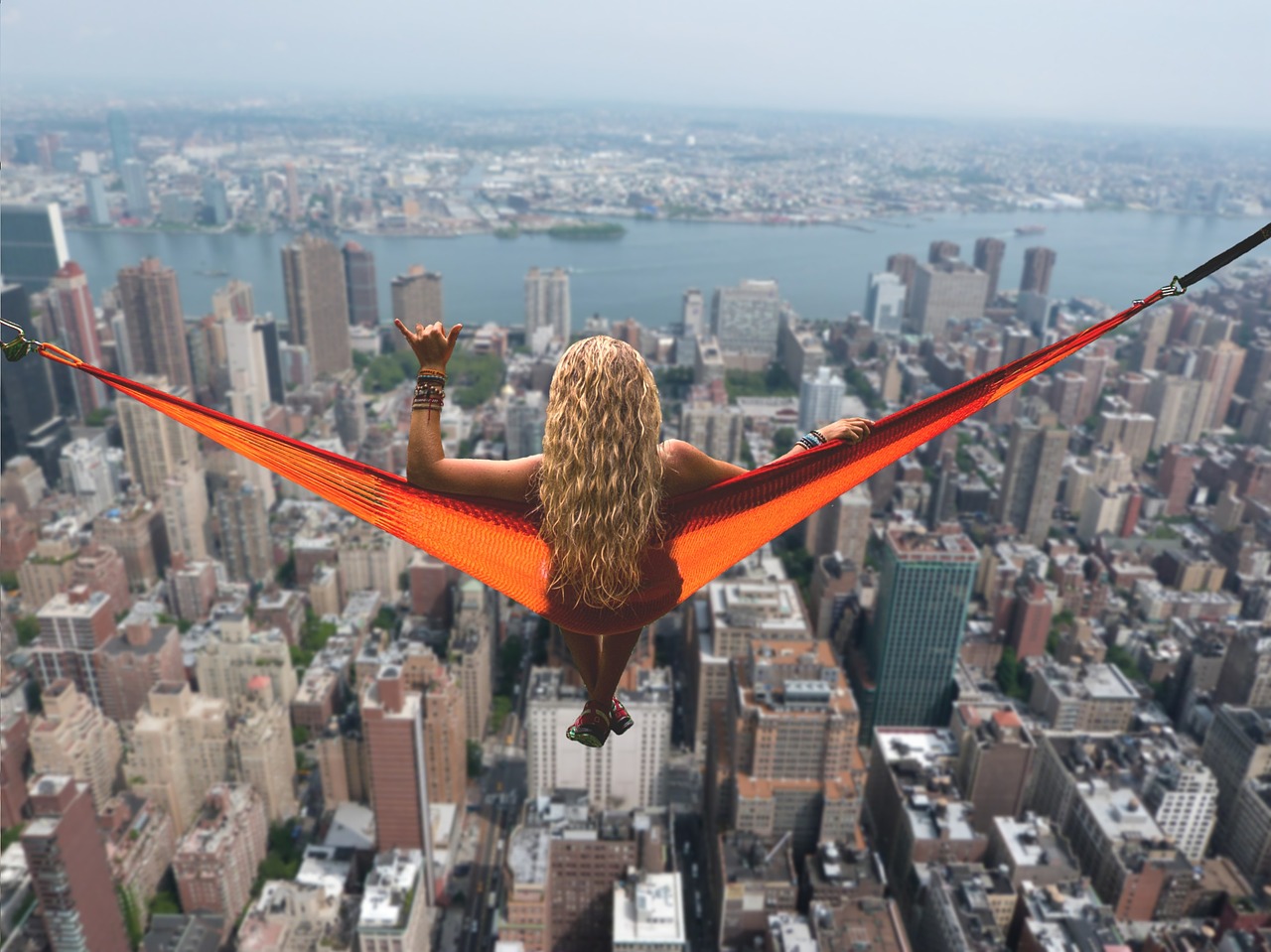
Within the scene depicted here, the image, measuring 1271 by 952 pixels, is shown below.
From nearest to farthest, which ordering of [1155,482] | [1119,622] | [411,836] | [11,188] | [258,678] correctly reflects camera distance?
[411,836] < [258,678] < [1119,622] < [1155,482] < [11,188]

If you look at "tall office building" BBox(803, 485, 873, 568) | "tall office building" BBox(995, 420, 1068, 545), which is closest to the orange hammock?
"tall office building" BBox(803, 485, 873, 568)

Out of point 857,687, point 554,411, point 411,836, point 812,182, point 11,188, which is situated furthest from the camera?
point 812,182

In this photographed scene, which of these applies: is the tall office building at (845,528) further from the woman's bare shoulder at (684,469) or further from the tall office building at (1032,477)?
the woman's bare shoulder at (684,469)

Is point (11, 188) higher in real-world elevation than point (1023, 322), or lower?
higher

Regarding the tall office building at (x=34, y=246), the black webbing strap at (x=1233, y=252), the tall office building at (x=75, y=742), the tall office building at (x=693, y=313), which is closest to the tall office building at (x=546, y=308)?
the tall office building at (x=693, y=313)

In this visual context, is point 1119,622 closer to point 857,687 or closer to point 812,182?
point 857,687

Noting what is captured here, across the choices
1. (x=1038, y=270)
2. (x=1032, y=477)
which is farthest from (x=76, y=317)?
(x=1038, y=270)

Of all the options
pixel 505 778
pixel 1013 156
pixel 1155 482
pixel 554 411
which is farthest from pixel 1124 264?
pixel 554 411
